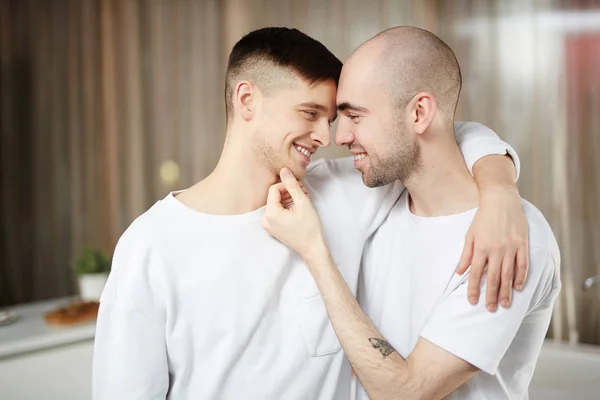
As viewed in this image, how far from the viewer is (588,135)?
294cm

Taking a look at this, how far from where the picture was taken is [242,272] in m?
1.33

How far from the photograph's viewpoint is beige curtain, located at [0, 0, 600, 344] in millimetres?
3092

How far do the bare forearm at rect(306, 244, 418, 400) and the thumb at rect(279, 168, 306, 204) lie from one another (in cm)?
14

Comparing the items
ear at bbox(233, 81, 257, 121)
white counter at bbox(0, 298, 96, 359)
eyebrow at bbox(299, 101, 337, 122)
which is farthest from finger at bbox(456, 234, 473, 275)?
white counter at bbox(0, 298, 96, 359)

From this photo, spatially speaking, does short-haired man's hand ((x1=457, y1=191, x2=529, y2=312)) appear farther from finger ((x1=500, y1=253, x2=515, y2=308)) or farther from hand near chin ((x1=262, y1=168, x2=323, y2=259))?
hand near chin ((x1=262, y1=168, x2=323, y2=259))

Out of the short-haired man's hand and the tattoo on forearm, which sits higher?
the short-haired man's hand

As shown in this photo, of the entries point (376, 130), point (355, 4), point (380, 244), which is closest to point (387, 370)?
point (380, 244)

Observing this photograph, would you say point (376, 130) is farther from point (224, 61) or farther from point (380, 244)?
point (224, 61)

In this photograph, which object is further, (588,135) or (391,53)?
(588,135)

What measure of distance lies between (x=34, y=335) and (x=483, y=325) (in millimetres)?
1643

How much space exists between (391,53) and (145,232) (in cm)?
68

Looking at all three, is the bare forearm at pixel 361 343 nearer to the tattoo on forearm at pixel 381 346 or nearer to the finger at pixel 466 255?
the tattoo on forearm at pixel 381 346

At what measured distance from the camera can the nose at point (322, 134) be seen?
141cm

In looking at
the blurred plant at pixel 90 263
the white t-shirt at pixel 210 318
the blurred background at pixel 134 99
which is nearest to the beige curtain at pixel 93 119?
the blurred background at pixel 134 99
